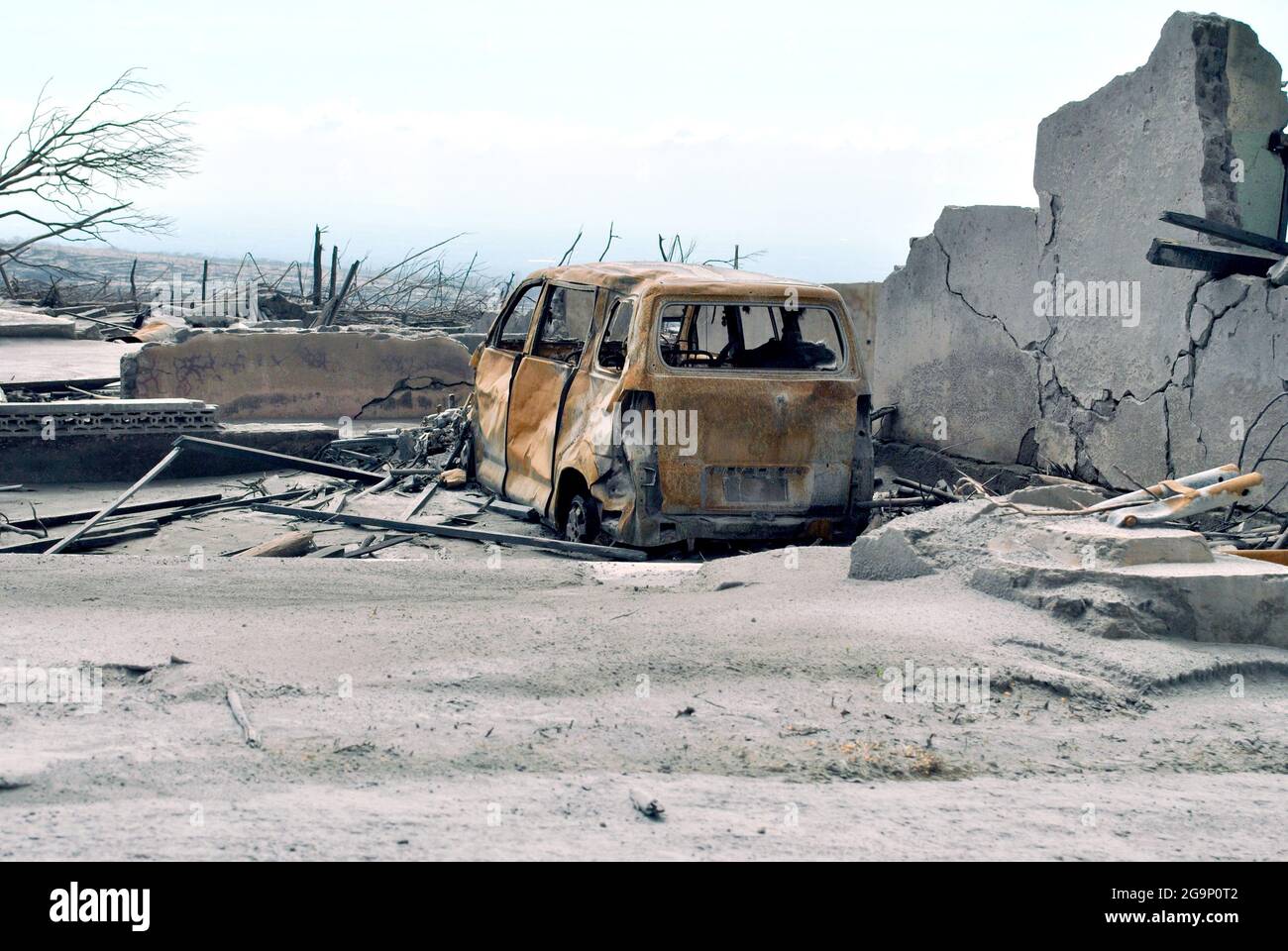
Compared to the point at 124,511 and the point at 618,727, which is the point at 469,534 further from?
the point at 618,727

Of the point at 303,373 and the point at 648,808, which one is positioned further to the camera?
the point at 303,373

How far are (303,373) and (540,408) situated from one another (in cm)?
574

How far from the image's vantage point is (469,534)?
23.6ft

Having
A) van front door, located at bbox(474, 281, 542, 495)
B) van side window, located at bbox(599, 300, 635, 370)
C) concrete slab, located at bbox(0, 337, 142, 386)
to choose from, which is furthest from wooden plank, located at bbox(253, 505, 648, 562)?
concrete slab, located at bbox(0, 337, 142, 386)

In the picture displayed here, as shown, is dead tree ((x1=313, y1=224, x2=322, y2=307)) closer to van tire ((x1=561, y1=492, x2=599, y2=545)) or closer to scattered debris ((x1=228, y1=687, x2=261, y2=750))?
van tire ((x1=561, y1=492, x2=599, y2=545))

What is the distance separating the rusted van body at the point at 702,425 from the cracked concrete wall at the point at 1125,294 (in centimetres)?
214

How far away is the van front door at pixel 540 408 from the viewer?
7.47 metres

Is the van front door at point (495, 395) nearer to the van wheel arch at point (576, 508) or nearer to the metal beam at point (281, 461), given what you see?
the metal beam at point (281, 461)

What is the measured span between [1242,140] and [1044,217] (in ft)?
5.12

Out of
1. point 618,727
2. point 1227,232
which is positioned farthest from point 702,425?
point 1227,232

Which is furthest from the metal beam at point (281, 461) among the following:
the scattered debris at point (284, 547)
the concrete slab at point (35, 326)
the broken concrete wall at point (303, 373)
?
the concrete slab at point (35, 326)

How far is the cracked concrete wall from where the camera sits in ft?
24.4

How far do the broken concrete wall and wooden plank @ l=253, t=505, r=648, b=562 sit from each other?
4.73 meters
